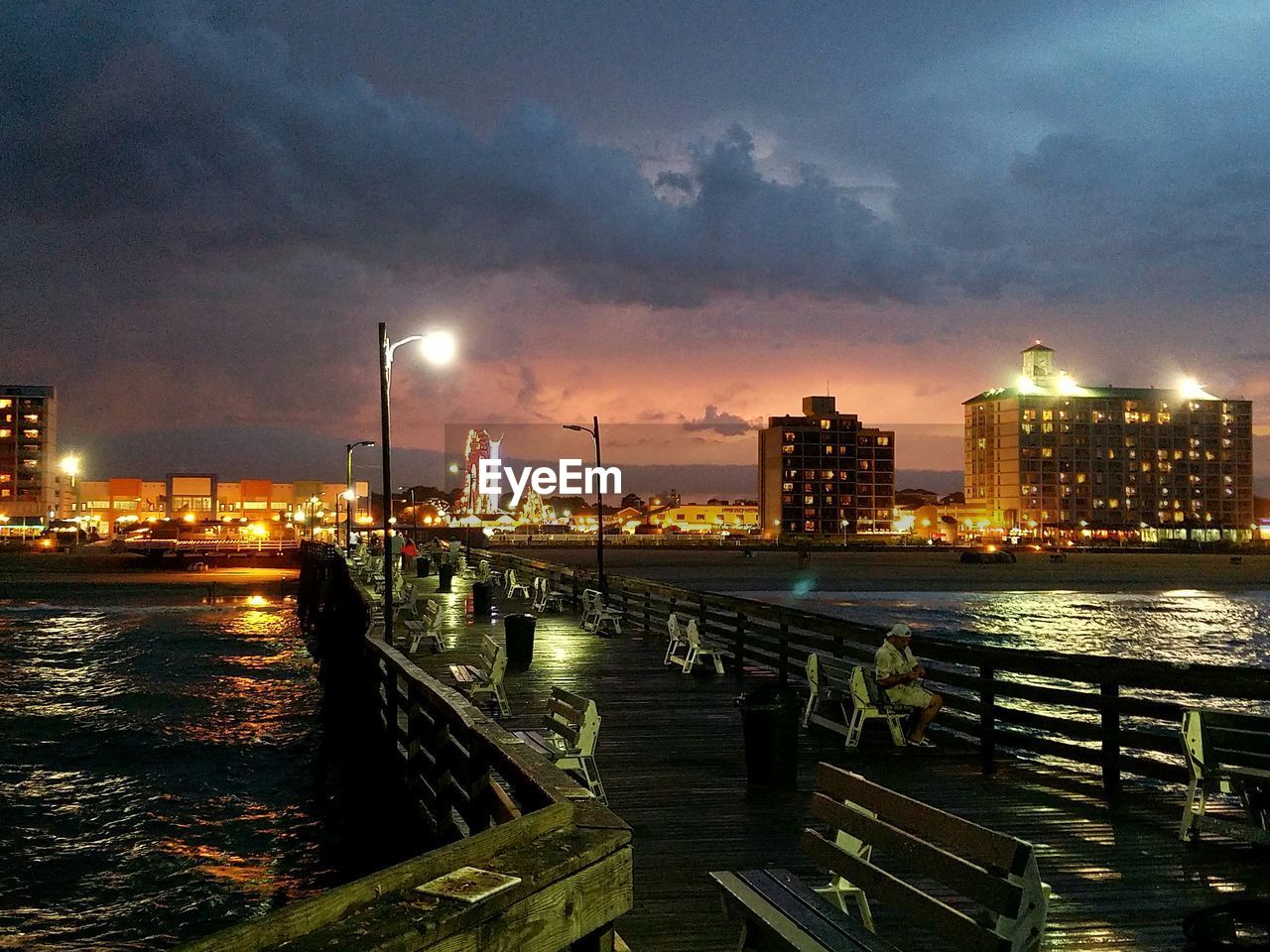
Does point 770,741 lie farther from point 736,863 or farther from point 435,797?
point 435,797

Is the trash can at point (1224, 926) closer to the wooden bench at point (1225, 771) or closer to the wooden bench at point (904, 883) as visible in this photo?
the wooden bench at point (904, 883)

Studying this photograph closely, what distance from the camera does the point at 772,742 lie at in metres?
9.13

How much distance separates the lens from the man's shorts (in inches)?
424

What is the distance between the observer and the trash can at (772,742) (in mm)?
9164

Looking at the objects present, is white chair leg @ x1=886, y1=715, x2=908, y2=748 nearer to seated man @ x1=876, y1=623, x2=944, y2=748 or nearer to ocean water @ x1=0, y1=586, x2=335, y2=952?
seated man @ x1=876, y1=623, x2=944, y2=748

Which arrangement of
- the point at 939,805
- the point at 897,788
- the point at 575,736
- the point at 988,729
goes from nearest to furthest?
the point at 575,736
the point at 939,805
the point at 897,788
the point at 988,729

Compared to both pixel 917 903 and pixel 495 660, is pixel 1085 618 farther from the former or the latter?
pixel 917 903

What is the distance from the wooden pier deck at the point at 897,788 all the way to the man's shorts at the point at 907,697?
1.61ft

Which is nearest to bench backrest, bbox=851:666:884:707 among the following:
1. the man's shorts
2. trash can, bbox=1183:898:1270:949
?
the man's shorts

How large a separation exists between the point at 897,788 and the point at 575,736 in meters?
2.83

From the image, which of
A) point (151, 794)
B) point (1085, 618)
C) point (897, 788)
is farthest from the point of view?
point (1085, 618)

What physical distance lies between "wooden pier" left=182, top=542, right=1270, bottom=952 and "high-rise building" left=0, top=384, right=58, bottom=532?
198 meters

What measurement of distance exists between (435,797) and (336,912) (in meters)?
5.80

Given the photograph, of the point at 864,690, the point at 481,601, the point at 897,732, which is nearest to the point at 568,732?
the point at 864,690
